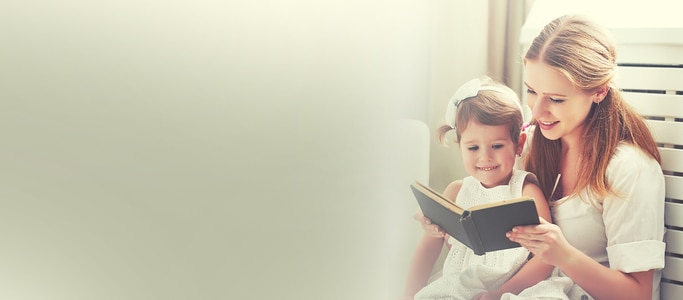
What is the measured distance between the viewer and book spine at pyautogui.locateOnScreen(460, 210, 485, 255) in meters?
1.53

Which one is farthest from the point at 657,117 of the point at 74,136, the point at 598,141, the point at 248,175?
the point at 74,136

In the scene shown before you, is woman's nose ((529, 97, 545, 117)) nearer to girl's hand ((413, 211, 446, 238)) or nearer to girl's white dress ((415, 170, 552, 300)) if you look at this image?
girl's white dress ((415, 170, 552, 300))

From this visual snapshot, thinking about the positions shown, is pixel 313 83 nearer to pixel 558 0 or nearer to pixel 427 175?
pixel 427 175

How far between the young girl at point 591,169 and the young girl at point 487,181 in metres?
0.03

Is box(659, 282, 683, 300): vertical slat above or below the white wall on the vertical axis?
below

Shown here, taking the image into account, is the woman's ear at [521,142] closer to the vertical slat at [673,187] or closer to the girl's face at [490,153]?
the girl's face at [490,153]

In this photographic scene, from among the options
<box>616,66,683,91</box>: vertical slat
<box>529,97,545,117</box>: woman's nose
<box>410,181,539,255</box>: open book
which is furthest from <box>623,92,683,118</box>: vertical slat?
<box>410,181,539,255</box>: open book

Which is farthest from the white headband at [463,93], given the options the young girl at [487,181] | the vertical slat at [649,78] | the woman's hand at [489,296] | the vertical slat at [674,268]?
the vertical slat at [674,268]

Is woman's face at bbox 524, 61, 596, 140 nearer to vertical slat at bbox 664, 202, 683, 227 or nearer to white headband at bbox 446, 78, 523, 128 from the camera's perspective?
white headband at bbox 446, 78, 523, 128

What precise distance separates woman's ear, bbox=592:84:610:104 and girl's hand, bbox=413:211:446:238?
37 cm

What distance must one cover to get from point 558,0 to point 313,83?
0.54 m

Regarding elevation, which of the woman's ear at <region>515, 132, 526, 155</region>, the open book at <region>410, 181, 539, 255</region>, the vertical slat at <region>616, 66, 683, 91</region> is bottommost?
the open book at <region>410, 181, 539, 255</region>

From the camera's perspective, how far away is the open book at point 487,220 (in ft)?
4.96

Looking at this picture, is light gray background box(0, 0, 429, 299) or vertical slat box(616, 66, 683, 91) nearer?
vertical slat box(616, 66, 683, 91)
